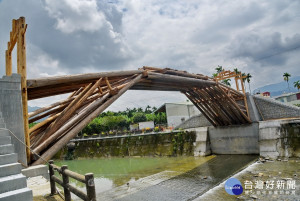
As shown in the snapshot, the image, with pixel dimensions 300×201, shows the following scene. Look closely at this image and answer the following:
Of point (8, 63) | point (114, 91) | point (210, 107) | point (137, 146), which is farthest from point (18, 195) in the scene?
point (137, 146)

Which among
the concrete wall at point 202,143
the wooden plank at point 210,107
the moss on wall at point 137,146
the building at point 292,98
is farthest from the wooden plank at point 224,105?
the building at point 292,98

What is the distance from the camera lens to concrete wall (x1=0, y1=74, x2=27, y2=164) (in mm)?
4902

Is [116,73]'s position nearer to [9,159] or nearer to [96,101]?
[96,101]

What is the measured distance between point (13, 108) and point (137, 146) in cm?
1937

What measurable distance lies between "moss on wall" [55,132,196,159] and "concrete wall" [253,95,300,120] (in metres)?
6.89

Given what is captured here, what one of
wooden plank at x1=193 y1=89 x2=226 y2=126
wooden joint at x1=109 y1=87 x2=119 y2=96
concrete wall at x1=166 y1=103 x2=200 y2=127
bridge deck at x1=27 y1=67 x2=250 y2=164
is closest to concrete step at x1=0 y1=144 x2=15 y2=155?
bridge deck at x1=27 y1=67 x2=250 y2=164

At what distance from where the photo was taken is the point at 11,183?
349cm

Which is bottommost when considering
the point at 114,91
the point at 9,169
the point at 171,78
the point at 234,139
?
the point at 234,139

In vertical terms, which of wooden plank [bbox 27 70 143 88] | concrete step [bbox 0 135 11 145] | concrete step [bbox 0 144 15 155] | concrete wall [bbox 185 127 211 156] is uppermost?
wooden plank [bbox 27 70 143 88]

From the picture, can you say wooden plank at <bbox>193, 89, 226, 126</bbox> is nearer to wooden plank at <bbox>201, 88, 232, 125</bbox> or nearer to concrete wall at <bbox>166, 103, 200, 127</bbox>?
wooden plank at <bbox>201, 88, 232, 125</bbox>

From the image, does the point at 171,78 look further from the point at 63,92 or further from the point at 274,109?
the point at 274,109

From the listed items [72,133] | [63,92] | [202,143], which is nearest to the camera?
[72,133]

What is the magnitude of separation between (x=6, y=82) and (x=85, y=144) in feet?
80.8

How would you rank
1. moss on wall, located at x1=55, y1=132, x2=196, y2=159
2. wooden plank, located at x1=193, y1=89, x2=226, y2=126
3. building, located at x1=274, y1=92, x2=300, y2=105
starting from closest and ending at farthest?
wooden plank, located at x1=193, y1=89, x2=226, y2=126 < moss on wall, located at x1=55, y1=132, x2=196, y2=159 < building, located at x1=274, y1=92, x2=300, y2=105
